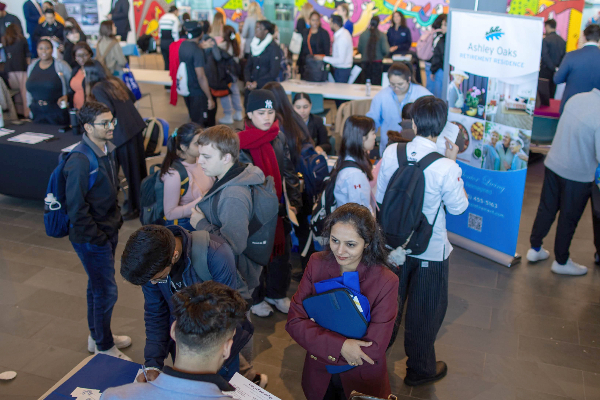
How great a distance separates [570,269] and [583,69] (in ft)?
8.21

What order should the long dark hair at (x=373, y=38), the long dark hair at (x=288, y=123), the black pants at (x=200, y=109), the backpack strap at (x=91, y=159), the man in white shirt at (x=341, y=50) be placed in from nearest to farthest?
the backpack strap at (x=91, y=159)
the long dark hair at (x=288, y=123)
the black pants at (x=200, y=109)
the man in white shirt at (x=341, y=50)
the long dark hair at (x=373, y=38)

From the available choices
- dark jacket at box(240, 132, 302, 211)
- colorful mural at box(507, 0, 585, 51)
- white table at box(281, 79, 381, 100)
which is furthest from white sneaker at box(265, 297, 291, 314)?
colorful mural at box(507, 0, 585, 51)

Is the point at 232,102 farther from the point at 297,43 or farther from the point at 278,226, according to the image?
the point at 278,226

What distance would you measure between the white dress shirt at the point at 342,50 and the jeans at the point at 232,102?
5.19 ft

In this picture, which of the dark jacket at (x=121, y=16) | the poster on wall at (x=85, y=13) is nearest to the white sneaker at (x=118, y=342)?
the dark jacket at (x=121, y=16)

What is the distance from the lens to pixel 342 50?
7.93 m

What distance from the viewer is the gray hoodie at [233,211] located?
8.27 ft

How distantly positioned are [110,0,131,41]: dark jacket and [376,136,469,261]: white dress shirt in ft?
36.0

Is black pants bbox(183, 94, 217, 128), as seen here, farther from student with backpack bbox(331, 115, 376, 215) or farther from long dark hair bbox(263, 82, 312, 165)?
student with backpack bbox(331, 115, 376, 215)

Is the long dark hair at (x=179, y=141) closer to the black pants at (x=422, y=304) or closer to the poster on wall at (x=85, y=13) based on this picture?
the black pants at (x=422, y=304)

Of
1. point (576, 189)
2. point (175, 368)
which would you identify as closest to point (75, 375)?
point (175, 368)

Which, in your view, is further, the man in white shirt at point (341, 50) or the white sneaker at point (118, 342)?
the man in white shirt at point (341, 50)

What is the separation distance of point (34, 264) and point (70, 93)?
2.21 metres

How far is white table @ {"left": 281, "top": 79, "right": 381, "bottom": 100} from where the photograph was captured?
6676 mm
